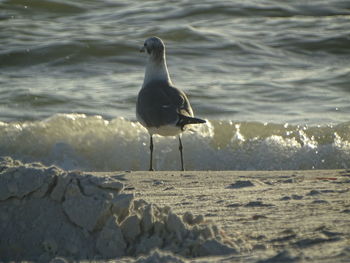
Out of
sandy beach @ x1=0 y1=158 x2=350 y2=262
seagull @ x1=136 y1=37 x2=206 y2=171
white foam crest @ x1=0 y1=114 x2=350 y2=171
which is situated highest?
sandy beach @ x1=0 y1=158 x2=350 y2=262

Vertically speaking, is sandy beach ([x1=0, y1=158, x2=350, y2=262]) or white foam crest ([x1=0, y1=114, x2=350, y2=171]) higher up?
sandy beach ([x1=0, y1=158, x2=350, y2=262])

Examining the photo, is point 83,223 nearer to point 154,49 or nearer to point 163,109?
point 163,109

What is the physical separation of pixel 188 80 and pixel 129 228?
8166mm

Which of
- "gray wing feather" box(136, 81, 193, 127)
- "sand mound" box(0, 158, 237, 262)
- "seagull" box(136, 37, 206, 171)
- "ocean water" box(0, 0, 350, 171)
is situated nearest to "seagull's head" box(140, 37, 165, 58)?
"seagull" box(136, 37, 206, 171)

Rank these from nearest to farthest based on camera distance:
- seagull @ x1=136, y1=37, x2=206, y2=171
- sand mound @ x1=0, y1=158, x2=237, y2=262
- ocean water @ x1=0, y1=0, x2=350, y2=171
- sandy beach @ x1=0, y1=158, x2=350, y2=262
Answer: sandy beach @ x1=0, y1=158, x2=350, y2=262
sand mound @ x1=0, y1=158, x2=237, y2=262
seagull @ x1=136, y1=37, x2=206, y2=171
ocean water @ x1=0, y1=0, x2=350, y2=171

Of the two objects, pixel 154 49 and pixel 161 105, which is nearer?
pixel 161 105

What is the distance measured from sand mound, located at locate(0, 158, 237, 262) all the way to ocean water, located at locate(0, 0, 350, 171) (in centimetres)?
457

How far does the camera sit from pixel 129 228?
409cm

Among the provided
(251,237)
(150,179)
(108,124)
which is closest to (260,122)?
(108,124)

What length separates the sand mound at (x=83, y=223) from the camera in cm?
402

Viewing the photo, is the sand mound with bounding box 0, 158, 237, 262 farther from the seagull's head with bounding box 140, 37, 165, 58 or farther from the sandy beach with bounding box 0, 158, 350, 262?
the seagull's head with bounding box 140, 37, 165, 58

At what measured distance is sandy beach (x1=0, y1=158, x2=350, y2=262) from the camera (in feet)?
12.8

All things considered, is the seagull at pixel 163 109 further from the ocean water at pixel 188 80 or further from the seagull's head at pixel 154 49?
the ocean water at pixel 188 80

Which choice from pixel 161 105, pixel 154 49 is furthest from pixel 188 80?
pixel 161 105
